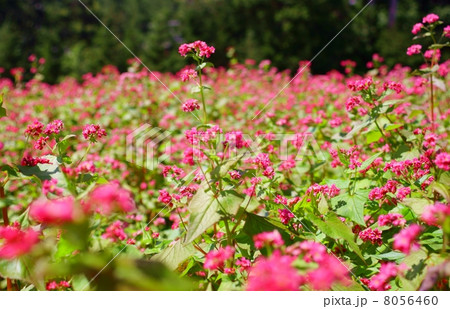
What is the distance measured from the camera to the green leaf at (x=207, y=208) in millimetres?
1428

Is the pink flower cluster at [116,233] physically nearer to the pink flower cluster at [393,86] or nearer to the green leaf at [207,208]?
the green leaf at [207,208]

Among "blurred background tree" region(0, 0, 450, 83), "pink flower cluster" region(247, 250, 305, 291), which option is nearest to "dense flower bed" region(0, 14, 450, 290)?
"pink flower cluster" region(247, 250, 305, 291)

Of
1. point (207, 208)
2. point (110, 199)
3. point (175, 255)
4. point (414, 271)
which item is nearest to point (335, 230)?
point (414, 271)

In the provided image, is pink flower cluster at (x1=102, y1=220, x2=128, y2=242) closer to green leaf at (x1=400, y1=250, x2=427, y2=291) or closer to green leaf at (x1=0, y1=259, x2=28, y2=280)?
green leaf at (x1=0, y1=259, x2=28, y2=280)

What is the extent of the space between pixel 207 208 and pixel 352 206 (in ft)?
2.31

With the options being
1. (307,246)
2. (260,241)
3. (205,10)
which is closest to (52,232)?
(260,241)

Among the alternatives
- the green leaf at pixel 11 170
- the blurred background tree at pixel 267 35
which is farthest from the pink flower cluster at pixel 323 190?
the blurred background tree at pixel 267 35

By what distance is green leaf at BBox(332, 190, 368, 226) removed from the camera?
1.80m

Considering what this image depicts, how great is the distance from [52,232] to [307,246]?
39.6 inches

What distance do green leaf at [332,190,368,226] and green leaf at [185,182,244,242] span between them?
21.6 inches

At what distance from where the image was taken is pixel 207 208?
1504mm

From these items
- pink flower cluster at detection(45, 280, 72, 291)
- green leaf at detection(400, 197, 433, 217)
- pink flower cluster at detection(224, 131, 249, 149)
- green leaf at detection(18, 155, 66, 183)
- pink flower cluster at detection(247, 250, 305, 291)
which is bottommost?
pink flower cluster at detection(45, 280, 72, 291)

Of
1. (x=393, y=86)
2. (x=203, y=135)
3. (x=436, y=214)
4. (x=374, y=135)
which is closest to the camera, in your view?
(x=436, y=214)

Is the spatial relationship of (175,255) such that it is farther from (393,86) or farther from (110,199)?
(393,86)
